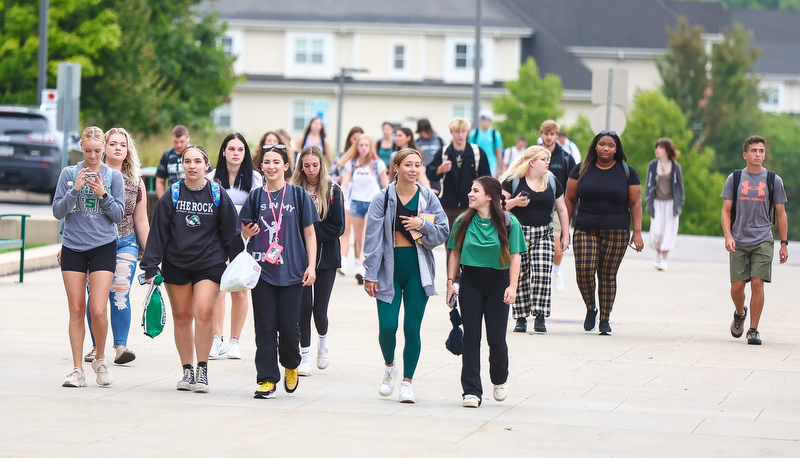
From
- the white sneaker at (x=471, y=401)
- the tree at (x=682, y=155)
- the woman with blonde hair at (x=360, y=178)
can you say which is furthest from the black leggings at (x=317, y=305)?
the tree at (x=682, y=155)

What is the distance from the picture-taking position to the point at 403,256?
26.6ft

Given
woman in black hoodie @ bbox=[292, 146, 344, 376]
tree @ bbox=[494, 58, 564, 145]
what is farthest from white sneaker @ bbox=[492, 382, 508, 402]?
tree @ bbox=[494, 58, 564, 145]

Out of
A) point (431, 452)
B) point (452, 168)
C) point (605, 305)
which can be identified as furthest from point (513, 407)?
point (452, 168)

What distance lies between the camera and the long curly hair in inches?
314

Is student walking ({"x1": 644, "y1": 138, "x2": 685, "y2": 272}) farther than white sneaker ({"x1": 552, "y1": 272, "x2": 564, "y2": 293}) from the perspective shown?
Yes

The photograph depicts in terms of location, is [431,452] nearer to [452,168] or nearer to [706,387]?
[706,387]

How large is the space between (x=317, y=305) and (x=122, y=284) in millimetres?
1422

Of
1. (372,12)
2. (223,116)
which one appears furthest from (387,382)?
(223,116)

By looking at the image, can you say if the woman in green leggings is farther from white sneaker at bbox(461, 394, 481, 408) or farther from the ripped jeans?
the ripped jeans

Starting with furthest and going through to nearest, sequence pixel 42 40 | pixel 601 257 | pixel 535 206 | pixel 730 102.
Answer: pixel 730 102, pixel 42 40, pixel 601 257, pixel 535 206

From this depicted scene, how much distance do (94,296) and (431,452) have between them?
9.73 ft

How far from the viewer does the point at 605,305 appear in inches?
456

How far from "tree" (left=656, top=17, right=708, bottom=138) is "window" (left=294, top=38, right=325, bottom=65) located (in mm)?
17527

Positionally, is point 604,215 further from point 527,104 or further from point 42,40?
point 527,104
